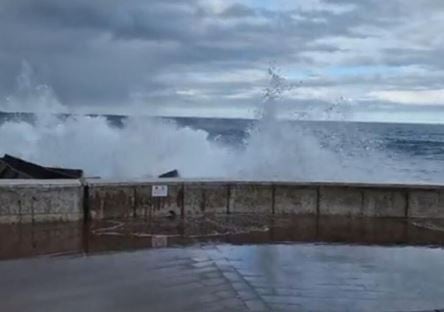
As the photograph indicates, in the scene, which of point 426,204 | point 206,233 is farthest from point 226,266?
point 426,204

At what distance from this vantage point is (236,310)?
5.02 meters

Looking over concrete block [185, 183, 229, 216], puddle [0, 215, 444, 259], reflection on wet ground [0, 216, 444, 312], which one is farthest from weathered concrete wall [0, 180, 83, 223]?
concrete block [185, 183, 229, 216]

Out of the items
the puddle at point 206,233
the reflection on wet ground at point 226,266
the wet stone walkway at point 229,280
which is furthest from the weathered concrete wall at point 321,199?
the wet stone walkway at point 229,280

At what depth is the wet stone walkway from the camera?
5266 millimetres

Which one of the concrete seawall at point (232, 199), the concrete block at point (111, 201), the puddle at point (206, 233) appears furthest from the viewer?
the concrete block at point (111, 201)

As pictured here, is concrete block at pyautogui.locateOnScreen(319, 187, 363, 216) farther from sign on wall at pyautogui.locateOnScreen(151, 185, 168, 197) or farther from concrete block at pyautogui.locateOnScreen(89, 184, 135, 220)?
concrete block at pyautogui.locateOnScreen(89, 184, 135, 220)

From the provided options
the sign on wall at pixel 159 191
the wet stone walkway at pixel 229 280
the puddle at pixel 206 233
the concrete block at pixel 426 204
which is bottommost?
the wet stone walkway at pixel 229 280

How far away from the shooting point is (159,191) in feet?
32.3

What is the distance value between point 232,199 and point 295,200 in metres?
1.02

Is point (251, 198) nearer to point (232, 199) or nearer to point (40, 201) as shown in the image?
point (232, 199)

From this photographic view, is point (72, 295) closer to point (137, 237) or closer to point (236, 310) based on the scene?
point (236, 310)

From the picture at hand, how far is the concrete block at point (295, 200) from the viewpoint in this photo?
10.3 m

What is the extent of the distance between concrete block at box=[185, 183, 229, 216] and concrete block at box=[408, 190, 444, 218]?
2994 mm

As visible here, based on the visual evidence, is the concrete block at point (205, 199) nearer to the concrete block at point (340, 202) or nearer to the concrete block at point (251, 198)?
the concrete block at point (251, 198)
